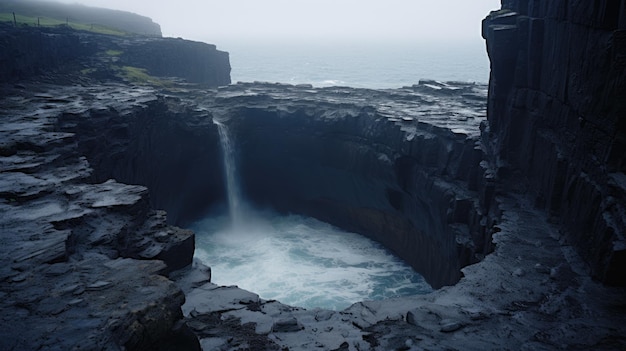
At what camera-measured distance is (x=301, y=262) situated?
27766mm

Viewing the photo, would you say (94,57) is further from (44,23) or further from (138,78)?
(44,23)

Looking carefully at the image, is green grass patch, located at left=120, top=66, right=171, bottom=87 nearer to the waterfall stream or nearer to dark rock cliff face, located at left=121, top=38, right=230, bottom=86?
dark rock cliff face, located at left=121, top=38, right=230, bottom=86

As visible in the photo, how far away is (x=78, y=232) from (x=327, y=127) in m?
21.3

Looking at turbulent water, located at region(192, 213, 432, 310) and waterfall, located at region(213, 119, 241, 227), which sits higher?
Result: waterfall, located at region(213, 119, 241, 227)

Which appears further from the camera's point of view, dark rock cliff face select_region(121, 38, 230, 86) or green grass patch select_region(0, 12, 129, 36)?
green grass patch select_region(0, 12, 129, 36)

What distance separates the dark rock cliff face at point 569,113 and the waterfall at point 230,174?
17597mm

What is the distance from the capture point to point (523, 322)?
1051 centimetres

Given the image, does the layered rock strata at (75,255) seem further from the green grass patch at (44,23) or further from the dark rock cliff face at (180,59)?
the green grass patch at (44,23)

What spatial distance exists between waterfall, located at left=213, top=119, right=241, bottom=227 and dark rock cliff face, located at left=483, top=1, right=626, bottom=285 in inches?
Result: 693

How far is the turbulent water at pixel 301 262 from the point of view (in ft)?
79.2

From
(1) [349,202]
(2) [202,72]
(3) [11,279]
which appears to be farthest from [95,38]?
(3) [11,279]

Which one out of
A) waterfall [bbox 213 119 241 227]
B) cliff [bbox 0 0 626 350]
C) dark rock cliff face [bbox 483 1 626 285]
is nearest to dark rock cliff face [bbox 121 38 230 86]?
waterfall [bbox 213 119 241 227]

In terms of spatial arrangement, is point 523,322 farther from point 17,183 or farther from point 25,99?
point 25,99

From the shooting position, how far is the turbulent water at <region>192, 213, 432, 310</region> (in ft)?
79.2
